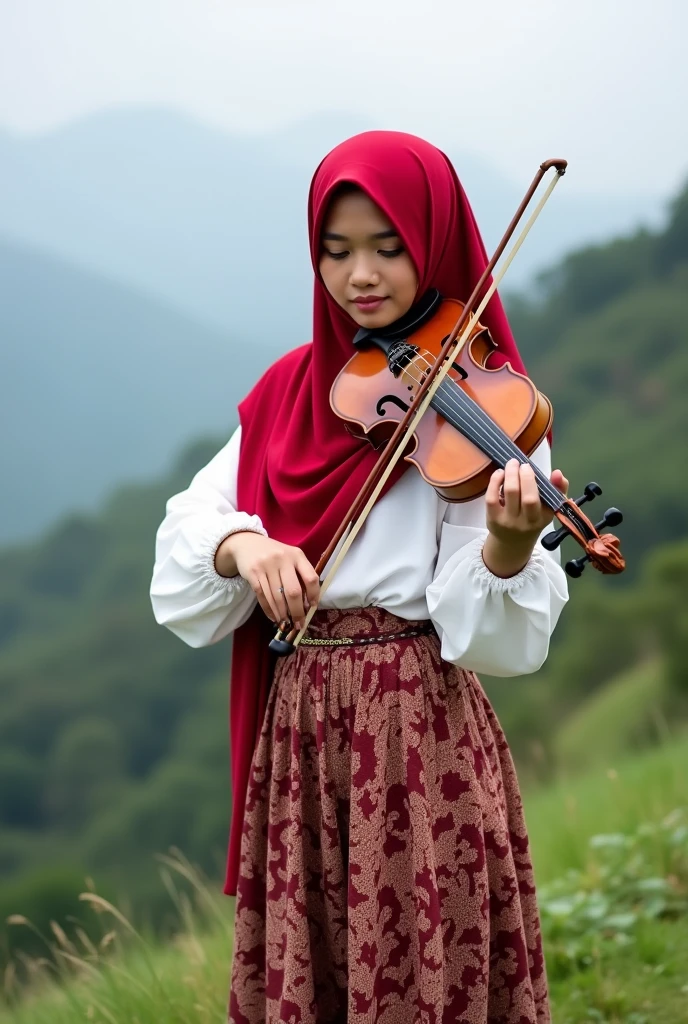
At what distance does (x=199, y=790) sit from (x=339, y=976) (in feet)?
88.9

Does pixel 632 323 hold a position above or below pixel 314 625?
above

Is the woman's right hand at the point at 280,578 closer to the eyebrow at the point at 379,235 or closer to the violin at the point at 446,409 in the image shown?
the violin at the point at 446,409

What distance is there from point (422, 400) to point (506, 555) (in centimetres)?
30

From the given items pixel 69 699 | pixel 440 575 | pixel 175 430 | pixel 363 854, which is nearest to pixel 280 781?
pixel 363 854

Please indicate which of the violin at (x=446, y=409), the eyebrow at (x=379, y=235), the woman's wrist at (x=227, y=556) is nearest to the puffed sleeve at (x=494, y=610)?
the violin at (x=446, y=409)

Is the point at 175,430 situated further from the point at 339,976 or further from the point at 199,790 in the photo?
the point at 339,976

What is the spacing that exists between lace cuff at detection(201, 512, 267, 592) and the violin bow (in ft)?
0.64

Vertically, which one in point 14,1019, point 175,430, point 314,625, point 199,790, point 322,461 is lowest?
point 199,790

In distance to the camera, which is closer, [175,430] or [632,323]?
[632,323]

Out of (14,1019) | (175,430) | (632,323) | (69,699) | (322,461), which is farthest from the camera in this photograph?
(175,430)

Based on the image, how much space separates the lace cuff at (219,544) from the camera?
2.08 metres

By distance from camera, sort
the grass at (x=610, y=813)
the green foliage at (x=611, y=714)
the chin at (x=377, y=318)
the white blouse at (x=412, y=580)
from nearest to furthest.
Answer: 1. the white blouse at (x=412, y=580)
2. the chin at (x=377, y=318)
3. the grass at (x=610, y=813)
4. the green foliage at (x=611, y=714)

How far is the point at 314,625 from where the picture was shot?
2109mm

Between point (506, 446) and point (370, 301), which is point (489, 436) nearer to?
point (506, 446)
